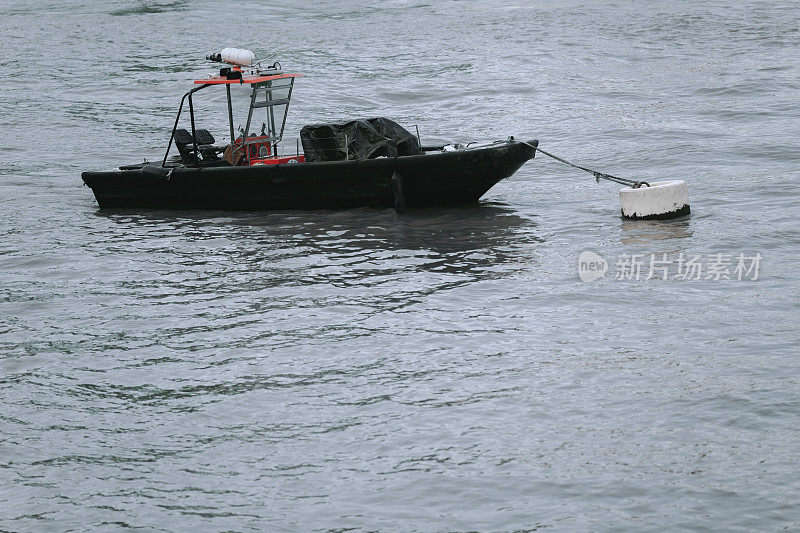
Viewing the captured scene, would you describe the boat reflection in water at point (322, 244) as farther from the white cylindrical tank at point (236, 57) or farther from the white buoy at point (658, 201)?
the white cylindrical tank at point (236, 57)

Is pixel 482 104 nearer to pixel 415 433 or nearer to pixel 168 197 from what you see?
pixel 168 197

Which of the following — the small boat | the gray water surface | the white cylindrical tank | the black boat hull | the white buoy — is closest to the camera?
the gray water surface

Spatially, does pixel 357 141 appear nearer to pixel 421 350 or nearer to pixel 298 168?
pixel 298 168

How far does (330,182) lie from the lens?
659 inches

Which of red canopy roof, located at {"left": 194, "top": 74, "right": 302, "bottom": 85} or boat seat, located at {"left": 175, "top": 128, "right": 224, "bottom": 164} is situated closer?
red canopy roof, located at {"left": 194, "top": 74, "right": 302, "bottom": 85}

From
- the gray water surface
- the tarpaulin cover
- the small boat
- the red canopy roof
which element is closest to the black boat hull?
the small boat

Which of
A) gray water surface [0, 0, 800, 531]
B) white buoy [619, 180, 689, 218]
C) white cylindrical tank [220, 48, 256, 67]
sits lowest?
gray water surface [0, 0, 800, 531]

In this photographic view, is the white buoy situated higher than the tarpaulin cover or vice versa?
the tarpaulin cover

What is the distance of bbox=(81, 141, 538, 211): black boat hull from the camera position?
53.0 feet

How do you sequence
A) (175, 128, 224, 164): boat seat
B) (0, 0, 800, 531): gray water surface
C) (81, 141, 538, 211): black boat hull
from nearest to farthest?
(0, 0, 800, 531): gray water surface < (81, 141, 538, 211): black boat hull < (175, 128, 224, 164): boat seat

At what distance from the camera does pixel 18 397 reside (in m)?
9.91

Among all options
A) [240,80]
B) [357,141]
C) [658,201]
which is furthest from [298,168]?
[658,201]

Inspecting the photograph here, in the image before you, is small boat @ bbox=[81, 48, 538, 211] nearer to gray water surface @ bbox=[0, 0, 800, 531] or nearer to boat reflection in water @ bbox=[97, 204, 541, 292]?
boat reflection in water @ bbox=[97, 204, 541, 292]

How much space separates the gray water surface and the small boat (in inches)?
15.0
